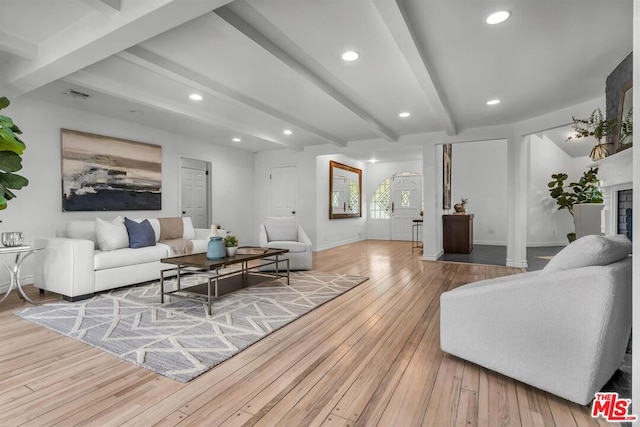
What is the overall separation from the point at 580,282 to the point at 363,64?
2.53 metres

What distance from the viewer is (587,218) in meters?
6.61

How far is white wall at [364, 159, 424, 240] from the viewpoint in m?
9.59

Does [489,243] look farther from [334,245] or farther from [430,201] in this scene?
[334,245]

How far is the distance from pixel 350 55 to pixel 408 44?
0.58m

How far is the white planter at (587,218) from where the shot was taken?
650 centimetres

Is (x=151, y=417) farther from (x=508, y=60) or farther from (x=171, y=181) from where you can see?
(x=171, y=181)

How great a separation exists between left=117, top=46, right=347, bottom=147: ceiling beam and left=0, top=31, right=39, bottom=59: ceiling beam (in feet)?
2.60

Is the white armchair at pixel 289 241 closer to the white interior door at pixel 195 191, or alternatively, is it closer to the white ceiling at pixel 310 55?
the white ceiling at pixel 310 55

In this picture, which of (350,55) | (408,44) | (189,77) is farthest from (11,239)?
(408,44)

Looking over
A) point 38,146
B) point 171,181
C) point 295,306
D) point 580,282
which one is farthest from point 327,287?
point 38,146

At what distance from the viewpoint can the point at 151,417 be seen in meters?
1.51

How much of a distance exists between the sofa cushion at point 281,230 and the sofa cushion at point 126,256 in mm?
1595

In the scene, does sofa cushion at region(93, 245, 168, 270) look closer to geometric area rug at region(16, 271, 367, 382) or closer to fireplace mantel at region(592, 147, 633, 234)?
geometric area rug at region(16, 271, 367, 382)

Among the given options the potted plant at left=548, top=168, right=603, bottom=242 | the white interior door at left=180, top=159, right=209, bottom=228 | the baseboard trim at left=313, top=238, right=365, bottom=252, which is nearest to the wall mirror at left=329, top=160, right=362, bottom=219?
the baseboard trim at left=313, top=238, right=365, bottom=252
